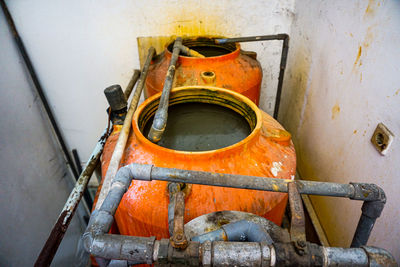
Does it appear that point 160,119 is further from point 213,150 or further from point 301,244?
point 301,244

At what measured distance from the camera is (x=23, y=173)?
2260mm

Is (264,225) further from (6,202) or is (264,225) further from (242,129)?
(6,202)

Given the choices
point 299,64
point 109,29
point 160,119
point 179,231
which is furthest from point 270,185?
point 109,29

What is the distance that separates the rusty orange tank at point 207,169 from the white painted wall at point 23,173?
1311 mm

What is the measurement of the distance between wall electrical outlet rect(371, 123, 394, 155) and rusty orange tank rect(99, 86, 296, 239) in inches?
15.0

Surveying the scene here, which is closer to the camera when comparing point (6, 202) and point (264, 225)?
point (264, 225)

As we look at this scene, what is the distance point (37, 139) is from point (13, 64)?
731mm

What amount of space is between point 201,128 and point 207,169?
0.46 meters

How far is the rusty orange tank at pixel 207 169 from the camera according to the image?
3.44 feet

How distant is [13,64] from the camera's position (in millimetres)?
2316

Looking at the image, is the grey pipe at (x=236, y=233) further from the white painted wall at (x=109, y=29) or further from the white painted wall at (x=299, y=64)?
the white painted wall at (x=109, y=29)

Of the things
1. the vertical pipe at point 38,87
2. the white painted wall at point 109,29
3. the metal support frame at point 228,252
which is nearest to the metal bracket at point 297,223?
the metal support frame at point 228,252

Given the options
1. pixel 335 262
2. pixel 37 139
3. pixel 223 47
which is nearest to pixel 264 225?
pixel 335 262

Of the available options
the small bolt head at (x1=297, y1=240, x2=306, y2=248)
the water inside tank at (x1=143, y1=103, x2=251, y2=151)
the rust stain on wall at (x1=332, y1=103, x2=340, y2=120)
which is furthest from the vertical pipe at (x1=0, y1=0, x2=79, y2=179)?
the small bolt head at (x1=297, y1=240, x2=306, y2=248)
